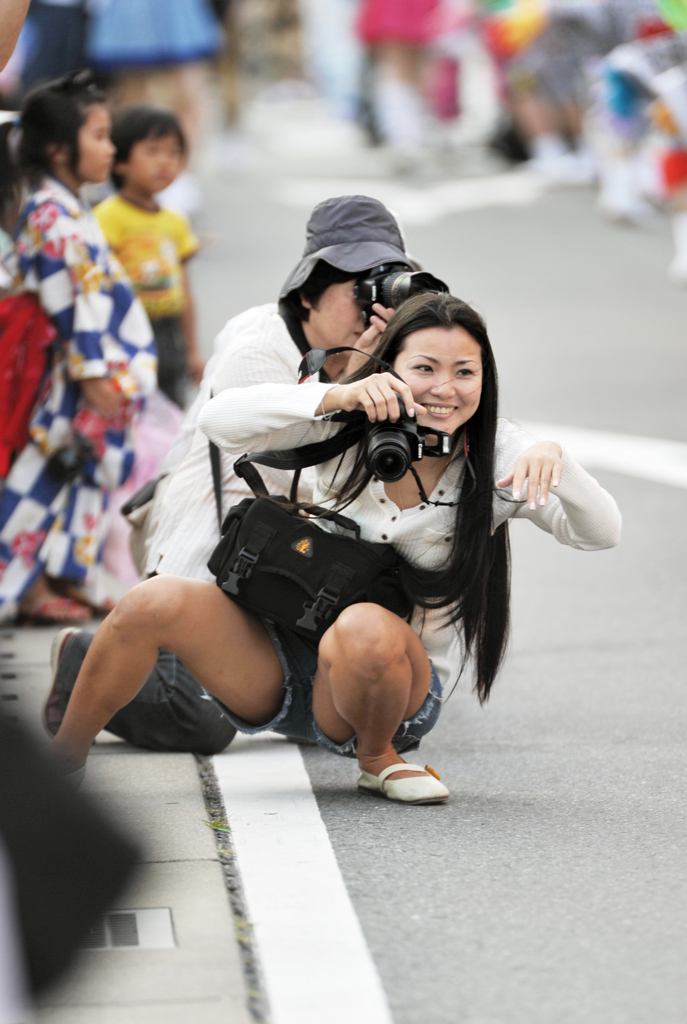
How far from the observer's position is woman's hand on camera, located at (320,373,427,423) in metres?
3.18

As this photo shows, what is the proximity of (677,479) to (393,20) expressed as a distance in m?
9.95

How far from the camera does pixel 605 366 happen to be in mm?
9562

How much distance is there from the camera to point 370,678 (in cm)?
332

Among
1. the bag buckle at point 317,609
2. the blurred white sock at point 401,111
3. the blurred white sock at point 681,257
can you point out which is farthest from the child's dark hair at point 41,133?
the blurred white sock at point 401,111

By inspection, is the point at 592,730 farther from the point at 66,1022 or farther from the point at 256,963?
the point at 66,1022

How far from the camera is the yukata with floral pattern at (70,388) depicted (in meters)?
4.92

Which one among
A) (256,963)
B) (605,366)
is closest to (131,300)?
(256,963)

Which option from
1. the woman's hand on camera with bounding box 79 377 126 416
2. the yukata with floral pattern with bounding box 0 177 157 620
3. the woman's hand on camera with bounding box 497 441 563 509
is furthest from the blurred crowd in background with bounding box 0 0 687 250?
the woman's hand on camera with bounding box 497 441 563 509

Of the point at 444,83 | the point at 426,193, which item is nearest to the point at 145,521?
the point at 426,193

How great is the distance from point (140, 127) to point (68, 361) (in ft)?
3.88

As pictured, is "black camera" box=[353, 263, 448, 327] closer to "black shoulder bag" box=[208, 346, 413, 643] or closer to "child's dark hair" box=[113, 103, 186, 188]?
"black shoulder bag" box=[208, 346, 413, 643]

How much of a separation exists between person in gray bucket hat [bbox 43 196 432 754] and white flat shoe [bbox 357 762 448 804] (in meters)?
0.55

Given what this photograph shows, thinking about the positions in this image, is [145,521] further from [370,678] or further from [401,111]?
[401,111]

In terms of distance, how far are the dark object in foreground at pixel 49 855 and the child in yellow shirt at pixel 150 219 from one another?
368cm
